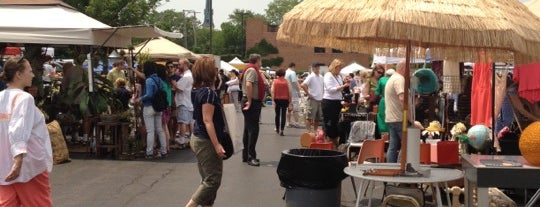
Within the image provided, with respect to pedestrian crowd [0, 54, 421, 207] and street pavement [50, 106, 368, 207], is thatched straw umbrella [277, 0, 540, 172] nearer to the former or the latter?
pedestrian crowd [0, 54, 421, 207]

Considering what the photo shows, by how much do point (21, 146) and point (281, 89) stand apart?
1055cm

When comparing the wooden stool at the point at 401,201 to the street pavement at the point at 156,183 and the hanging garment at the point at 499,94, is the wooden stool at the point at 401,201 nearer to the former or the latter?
the street pavement at the point at 156,183

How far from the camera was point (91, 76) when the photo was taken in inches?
452

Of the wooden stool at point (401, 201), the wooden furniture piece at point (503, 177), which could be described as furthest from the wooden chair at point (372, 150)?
the wooden furniture piece at point (503, 177)

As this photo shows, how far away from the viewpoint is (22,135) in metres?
4.80

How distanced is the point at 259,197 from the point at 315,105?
643cm

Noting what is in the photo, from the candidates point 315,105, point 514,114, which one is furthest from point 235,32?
point 514,114

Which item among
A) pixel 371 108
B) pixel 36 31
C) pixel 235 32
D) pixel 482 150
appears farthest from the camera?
pixel 235 32

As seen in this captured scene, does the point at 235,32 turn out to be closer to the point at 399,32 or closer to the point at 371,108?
the point at 371,108

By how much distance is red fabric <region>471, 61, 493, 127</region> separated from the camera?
30.4 ft

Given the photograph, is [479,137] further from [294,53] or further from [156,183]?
[294,53]

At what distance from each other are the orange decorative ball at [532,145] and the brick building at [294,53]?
6966cm

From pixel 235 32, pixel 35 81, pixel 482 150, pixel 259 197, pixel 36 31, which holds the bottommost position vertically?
pixel 259 197

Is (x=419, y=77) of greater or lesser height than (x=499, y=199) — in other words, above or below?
above
